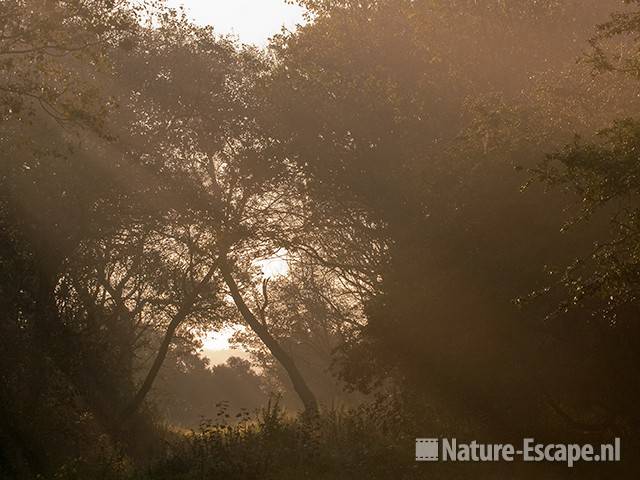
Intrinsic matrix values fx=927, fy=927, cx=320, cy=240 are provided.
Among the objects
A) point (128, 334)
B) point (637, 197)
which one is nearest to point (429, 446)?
point (637, 197)

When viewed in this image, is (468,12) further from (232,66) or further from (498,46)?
(232,66)

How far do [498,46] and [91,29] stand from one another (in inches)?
670

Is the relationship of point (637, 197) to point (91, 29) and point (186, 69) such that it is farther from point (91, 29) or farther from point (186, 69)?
point (186, 69)

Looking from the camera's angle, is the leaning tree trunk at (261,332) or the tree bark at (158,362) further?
the leaning tree trunk at (261,332)

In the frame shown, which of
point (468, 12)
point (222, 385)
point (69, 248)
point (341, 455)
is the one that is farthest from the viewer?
point (222, 385)

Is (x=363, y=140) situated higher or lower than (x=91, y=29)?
higher

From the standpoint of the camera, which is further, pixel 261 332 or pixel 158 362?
pixel 261 332

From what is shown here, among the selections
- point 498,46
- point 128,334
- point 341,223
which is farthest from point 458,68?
point 128,334

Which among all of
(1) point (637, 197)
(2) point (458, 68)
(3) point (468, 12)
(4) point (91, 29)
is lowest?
(1) point (637, 197)

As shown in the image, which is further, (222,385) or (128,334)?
(222,385)

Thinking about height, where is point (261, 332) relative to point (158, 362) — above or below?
above

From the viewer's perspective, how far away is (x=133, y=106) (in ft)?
101

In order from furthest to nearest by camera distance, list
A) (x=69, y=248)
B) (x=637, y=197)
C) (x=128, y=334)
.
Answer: (x=128, y=334) → (x=69, y=248) → (x=637, y=197)

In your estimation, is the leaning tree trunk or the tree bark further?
the leaning tree trunk
